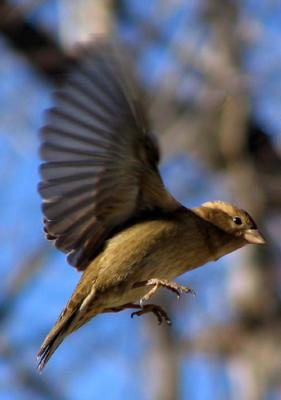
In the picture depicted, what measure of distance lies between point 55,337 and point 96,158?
573 millimetres

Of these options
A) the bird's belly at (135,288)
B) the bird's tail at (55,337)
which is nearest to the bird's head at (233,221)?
the bird's belly at (135,288)

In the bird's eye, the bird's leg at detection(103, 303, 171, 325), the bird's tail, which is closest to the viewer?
the bird's tail

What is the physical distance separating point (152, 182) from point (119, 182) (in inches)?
4.0

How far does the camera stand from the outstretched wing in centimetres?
332

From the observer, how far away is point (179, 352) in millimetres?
8836

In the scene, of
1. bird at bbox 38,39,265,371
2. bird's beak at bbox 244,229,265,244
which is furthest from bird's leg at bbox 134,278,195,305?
bird's beak at bbox 244,229,265,244

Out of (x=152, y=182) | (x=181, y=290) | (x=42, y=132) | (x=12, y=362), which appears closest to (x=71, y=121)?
(x=42, y=132)

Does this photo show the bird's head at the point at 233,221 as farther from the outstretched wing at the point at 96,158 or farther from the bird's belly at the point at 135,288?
the bird's belly at the point at 135,288

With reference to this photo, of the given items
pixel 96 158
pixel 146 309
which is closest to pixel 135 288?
pixel 146 309

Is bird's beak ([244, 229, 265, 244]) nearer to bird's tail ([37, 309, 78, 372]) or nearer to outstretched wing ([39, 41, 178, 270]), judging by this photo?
outstretched wing ([39, 41, 178, 270])

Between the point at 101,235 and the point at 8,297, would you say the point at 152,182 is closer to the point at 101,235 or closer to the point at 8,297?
the point at 101,235

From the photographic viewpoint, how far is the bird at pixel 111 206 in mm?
3328

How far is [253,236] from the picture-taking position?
11.8 feet

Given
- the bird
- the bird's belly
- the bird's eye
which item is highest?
the bird
